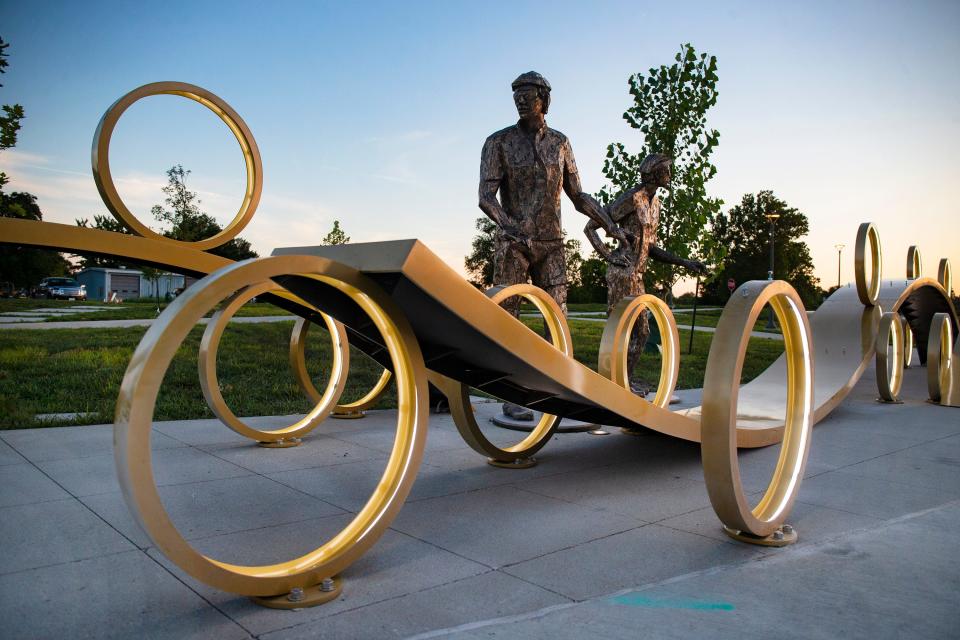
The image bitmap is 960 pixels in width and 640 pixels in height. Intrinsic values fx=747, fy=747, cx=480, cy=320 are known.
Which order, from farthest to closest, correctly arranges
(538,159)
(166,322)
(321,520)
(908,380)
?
(908,380), (538,159), (321,520), (166,322)

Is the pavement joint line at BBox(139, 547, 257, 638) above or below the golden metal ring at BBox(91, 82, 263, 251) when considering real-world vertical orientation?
below

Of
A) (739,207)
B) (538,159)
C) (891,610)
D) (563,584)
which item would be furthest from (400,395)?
(739,207)

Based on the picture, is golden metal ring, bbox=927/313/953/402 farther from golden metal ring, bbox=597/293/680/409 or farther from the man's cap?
the man's cap

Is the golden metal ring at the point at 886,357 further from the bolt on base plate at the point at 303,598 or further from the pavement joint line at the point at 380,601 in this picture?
the bolt on base plate at the point at 303,598

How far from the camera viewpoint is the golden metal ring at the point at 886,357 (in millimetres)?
8406

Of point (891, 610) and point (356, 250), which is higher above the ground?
point (356, 250)

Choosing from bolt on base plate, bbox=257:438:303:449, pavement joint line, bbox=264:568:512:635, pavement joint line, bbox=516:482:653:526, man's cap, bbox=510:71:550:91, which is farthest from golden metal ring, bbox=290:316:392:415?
pavement joint line, bbox=264:568:512:635

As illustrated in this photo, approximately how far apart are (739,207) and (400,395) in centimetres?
7517

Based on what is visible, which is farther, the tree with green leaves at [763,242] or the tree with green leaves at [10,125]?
the tree with green leaves at [763,242]

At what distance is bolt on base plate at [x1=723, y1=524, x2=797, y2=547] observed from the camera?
147 inches

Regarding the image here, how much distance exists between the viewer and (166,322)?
7.95 ft

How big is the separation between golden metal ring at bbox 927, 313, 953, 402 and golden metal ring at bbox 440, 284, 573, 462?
554 centimetres

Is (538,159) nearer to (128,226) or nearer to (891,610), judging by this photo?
(128,226)

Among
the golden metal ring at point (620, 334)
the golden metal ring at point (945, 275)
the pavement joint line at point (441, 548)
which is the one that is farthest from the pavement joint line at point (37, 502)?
the golden metal ring at point (945, 275)
